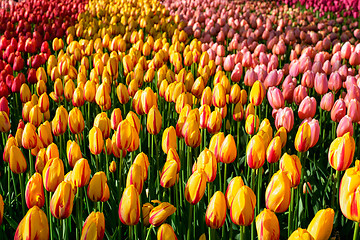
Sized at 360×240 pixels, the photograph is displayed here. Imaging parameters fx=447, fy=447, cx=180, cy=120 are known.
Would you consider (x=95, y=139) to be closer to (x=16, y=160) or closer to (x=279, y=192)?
(x=16, y=160)

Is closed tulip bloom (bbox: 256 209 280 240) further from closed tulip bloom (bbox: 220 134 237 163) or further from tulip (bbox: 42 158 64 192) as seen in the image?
tulip (bbox: 42 158 64 192)

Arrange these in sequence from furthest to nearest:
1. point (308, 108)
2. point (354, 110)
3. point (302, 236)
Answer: point (308, 108), point (354, 110), point (302, 236)

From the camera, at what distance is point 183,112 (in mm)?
2025

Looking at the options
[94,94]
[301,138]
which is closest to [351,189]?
[301,138]

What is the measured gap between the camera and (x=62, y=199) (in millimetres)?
1271

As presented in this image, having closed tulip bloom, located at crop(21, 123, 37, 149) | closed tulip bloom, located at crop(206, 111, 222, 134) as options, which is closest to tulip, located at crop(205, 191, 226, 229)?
closed tulip bloom, located at crop(206, 111, 222, 134)

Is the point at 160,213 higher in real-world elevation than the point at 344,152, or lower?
lower

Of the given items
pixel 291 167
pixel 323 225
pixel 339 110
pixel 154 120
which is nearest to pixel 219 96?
pixel 154 120

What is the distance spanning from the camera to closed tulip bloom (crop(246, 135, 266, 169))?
1.53 metres

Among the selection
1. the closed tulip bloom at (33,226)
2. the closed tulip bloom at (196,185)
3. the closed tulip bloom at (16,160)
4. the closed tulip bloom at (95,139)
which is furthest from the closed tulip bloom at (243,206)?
the closed tulip bloom at (16,160)

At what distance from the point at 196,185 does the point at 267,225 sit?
289 mm

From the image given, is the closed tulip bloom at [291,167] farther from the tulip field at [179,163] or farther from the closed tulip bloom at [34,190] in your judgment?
the closed tulip bloom at [34,190]

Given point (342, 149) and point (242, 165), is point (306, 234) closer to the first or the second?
point (342, 149)

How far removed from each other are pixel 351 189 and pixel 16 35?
14.7ft
